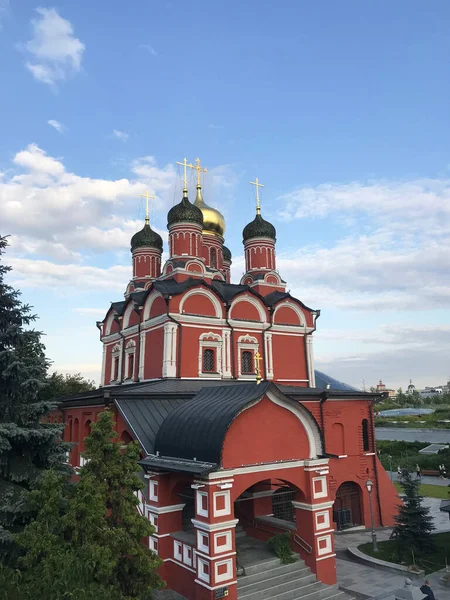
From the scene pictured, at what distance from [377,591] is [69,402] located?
10.9 metres

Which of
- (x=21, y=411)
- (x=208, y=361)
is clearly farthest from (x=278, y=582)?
(x=208, y=361)

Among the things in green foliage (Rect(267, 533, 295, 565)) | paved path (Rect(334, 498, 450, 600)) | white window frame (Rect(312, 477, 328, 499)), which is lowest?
paved path (Rect(334, 498, 450, 600))

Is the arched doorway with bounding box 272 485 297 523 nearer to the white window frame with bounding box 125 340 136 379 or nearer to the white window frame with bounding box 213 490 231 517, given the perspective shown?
the white window frame with bounding box 213 490 231 517

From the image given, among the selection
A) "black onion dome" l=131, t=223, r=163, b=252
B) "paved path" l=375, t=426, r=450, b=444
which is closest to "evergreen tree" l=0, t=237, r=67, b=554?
"black onion dome" l=131, t=223, r=163, b=252

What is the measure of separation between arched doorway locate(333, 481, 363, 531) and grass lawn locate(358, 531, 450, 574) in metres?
1.91

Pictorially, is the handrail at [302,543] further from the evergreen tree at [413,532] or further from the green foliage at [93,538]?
the green foliage at [93,538]

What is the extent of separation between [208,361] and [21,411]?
944 centimetres

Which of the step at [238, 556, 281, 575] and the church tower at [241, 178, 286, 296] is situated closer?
the step at [238, 556, 281, 575]

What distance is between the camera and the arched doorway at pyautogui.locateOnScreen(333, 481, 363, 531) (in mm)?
15586

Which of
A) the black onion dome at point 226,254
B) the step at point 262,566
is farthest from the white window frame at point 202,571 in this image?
the black onion dome at point 226,254

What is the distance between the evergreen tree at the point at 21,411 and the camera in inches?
326

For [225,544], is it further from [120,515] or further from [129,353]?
[129,353]

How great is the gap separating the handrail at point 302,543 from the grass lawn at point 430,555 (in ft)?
11.9

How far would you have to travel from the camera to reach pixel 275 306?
1955 centimetres
